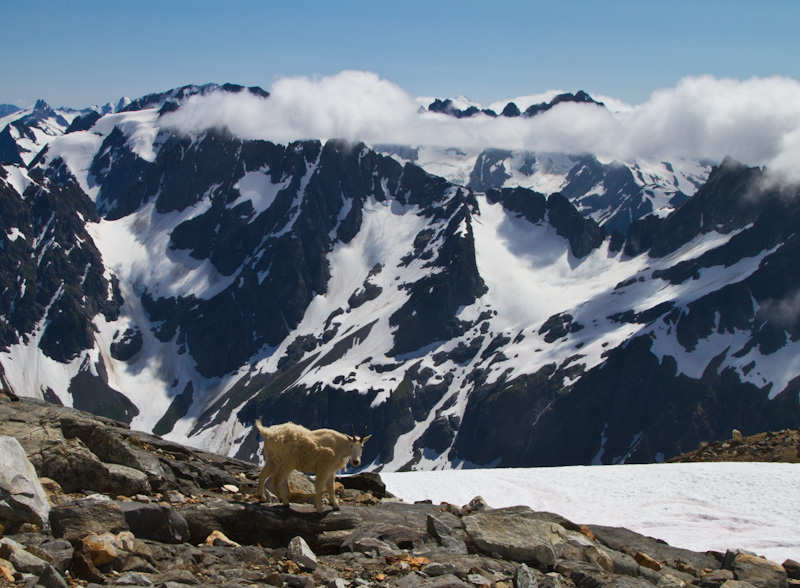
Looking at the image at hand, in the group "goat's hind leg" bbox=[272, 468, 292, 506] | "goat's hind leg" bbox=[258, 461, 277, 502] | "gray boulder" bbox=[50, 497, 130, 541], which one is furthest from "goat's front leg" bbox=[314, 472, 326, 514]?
"gray boulder" bbox=[50, 497, 130, 541]

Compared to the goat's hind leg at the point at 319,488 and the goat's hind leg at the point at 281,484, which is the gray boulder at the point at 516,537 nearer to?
the goat's hind leg at the point at 319,488

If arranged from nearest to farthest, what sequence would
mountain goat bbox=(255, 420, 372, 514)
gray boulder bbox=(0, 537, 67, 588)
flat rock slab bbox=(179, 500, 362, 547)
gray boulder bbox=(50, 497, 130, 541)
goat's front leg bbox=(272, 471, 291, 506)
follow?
gray boulder bbox=(0, 537, 67, 588)
gray boulder bbox=(50, 497, 130, 541)
flat rock slab bbox=(179, 500, 362, 547)
goat's front leg bbox=(272, 471, 291, 506)
mountain goat bbox=(255, 420, 372, 514)

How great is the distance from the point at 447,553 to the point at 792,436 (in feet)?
137

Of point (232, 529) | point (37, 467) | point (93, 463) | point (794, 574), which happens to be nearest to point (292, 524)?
point (232, 529)

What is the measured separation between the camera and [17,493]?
16672mm

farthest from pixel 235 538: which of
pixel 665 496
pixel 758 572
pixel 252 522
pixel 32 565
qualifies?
pixel 665 496

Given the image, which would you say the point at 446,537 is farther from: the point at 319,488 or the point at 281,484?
the point at 281,484

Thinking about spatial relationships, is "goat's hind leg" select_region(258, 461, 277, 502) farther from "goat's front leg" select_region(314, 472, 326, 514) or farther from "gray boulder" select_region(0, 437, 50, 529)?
"gray boulder" select_region(0, 437, 50, 529)

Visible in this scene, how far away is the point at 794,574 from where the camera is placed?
24.5 meters

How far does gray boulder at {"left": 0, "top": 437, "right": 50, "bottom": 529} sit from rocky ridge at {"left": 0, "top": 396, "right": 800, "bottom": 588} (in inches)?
1.3

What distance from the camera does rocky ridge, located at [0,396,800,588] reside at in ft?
52.8

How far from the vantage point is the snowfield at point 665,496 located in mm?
34281

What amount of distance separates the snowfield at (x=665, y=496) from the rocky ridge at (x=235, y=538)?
7227 millimetres

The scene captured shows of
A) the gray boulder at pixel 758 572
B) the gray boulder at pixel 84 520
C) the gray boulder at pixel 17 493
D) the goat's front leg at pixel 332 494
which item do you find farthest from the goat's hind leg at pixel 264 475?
the gray boulder at pixel 758 572
